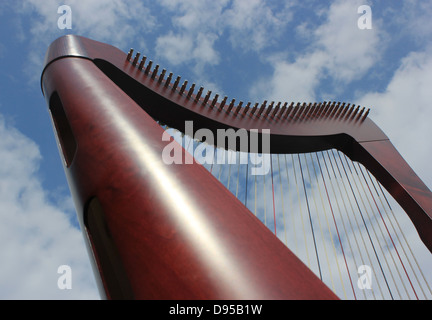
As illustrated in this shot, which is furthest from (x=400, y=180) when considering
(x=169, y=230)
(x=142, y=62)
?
(x=169, y=230)

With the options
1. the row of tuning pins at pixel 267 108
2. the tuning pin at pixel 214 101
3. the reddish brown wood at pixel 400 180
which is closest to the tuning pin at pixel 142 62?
the row of tuning pins at pixel 267 108

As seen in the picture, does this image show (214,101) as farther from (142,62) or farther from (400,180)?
(400,180)

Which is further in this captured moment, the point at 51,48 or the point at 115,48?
the point at 115,48

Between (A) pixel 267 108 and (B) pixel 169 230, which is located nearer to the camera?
(B) pixel 169 230

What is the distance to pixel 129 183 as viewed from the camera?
743 mm

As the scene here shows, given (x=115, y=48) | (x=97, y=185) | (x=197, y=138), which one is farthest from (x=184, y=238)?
(x=115, y=48)

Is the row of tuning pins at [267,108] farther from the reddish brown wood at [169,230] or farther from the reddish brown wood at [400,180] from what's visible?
the reddish brown wood at [169,230]

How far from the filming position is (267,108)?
304cm

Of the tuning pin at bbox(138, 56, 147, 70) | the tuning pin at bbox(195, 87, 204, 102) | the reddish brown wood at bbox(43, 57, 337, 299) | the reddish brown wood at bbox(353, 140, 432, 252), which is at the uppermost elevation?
the tuning pin at bbox(138, 56, 147, 70)

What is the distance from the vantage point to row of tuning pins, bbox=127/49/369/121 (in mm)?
2703

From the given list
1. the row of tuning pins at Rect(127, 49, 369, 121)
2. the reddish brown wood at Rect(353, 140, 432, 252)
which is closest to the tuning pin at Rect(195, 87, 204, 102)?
the row of tuning pins at Rect(127, 49, 369, 121)

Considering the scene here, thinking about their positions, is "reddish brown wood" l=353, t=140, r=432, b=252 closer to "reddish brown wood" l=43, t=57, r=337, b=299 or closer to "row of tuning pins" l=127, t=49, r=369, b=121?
"row of tuning pins" l=127, t=49, r=369, b=121
